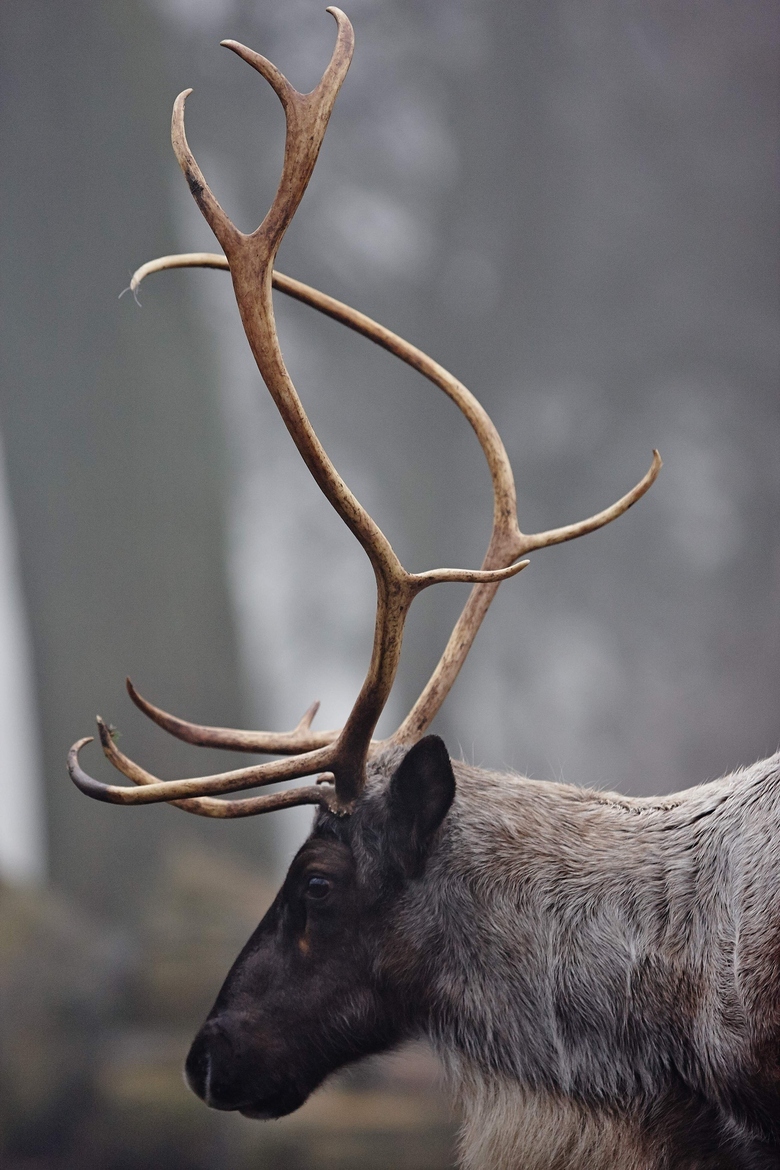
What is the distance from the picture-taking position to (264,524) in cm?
372

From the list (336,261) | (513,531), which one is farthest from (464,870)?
(336,261)

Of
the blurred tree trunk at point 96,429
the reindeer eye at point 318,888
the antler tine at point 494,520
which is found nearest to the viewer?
the reindeer eye at point 318,888

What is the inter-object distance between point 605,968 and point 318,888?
0.43 metres

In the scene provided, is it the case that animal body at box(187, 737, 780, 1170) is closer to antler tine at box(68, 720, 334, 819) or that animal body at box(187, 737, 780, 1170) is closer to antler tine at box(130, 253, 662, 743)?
antler tine at box(68, 720, 334, 819)

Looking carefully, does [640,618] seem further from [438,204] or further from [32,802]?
[32,802]

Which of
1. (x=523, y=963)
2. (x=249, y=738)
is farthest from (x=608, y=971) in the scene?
(x=249, y=738)

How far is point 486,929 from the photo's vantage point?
135 cm

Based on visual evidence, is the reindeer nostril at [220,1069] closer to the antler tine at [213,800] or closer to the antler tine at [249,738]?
the antler tine at [213,800]

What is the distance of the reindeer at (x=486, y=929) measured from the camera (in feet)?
4.01

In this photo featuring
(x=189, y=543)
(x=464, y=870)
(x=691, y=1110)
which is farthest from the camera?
(x=189, y=543)

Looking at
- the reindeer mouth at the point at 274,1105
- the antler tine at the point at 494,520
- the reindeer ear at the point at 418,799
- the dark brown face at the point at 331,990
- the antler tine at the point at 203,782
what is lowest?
the reindeer mouth at the point at 274,1105

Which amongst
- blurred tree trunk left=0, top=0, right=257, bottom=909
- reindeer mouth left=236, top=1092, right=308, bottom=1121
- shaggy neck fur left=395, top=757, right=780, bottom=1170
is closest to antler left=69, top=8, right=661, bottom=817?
shaggy neck fur left=395, top=757, right=780, bottom=1170

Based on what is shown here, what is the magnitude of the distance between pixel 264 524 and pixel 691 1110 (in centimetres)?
281

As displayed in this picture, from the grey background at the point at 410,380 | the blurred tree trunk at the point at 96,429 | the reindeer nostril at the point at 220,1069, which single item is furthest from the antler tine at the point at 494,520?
the blurred tree trunk at the point at 96,429
